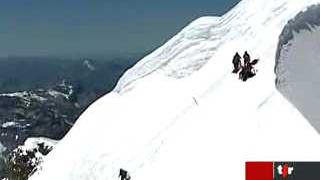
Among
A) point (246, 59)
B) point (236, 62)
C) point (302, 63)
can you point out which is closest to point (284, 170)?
point (302, 63)

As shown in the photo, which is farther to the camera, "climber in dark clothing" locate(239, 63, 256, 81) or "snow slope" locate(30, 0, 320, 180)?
"climber in dark clothing" locate(239, 63, 256, 81)

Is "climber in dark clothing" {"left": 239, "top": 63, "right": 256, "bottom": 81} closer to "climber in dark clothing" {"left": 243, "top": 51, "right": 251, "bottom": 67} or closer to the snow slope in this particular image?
"climber in dark clothing" {"left": 243, "top": 51, "right": 251, "bottom": 67}

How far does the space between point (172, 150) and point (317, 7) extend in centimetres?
986

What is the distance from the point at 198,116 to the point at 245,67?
339 centimetres

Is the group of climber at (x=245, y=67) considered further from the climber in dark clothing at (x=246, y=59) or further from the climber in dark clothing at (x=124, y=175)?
the climber in dark clothing at (x=124, y=175)

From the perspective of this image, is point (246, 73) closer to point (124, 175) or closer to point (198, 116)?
point (198, 116)

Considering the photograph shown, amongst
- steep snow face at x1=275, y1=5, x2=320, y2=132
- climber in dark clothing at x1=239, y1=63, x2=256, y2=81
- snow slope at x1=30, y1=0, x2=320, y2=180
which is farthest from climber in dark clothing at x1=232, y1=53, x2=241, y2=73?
steep snow face at x1=275, y1=5, x2=320, y2=132

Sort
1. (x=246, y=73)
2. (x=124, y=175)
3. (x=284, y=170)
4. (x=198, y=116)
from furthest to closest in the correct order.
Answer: (x=124, y=175) < (x=198, y=116) < (x=246, y=73) < (x=284, y=170)

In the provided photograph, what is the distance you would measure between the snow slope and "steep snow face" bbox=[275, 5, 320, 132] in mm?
382

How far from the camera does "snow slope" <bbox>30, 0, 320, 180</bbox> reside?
26781 millimetres

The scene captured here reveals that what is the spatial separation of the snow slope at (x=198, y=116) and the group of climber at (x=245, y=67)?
389 millimetres

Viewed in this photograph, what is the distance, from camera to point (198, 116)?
105ft

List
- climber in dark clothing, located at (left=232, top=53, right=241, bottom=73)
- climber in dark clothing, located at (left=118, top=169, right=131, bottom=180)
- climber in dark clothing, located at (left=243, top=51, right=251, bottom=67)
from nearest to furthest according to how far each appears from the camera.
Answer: climber in dark clothing, located at (left=243, top=51, right=251, bottom=67) → climber in dark clothing, located at (left=232, top=53, right=241, bottom=73) → climber in dark clothing, located at (left=118, top=169, right=131, bottom=180)

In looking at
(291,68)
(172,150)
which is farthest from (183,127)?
(291,68)
